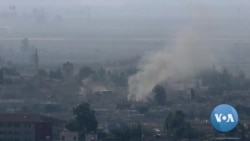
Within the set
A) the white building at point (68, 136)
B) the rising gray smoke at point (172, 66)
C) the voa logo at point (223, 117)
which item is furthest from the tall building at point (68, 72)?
the voa logo at point (223, 117)

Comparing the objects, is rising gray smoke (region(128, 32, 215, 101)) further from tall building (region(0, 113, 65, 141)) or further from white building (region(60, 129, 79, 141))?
white building (region(60, 129, 79, 141))

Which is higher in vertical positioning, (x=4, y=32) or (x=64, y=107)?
(x=4, y=32)

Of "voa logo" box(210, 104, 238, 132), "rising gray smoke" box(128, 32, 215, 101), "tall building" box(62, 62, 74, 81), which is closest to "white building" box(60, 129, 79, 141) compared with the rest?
"voa logo" box(210, 104, 238, 132)

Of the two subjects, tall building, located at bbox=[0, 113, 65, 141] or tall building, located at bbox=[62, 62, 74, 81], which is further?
tall building, located at bbox=[62, 62, 74, 81]

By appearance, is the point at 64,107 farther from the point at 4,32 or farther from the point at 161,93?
the point at 4,32

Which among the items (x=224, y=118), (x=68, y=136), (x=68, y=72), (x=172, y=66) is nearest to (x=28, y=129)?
(x=68, y=136)

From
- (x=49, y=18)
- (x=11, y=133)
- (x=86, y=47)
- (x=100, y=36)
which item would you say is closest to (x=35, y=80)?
(x=11, y=133)
